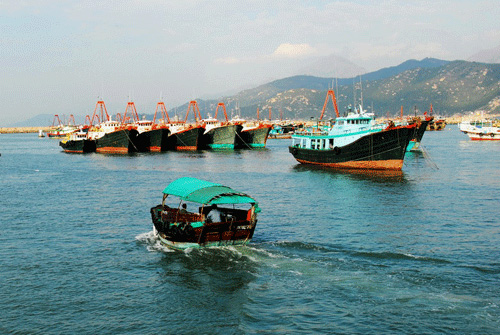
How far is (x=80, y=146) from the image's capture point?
382 ft

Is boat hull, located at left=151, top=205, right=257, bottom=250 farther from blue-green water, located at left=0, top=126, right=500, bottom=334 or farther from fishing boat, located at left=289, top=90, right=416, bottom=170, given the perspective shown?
fishing boat, located at left=289, top=90, right=416, bottom=170

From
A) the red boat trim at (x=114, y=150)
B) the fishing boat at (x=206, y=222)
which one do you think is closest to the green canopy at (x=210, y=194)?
the fishing boat at (x=206, y=222)

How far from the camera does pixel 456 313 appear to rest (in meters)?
17.9

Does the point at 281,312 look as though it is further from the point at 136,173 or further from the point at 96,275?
the point at 136,173

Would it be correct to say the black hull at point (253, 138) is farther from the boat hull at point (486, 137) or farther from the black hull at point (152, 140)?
the boat hull at point (486, 137)

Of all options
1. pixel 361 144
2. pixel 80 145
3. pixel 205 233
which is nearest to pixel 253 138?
pixel 80 145

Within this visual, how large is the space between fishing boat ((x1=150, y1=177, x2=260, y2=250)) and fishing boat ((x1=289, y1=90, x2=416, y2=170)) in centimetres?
3990

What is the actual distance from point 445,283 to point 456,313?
334cm

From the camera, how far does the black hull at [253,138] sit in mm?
124812

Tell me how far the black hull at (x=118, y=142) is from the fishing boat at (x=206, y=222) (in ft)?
290

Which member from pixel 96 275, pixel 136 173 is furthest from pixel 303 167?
pixel 96 275

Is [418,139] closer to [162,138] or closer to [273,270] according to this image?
[162,138]

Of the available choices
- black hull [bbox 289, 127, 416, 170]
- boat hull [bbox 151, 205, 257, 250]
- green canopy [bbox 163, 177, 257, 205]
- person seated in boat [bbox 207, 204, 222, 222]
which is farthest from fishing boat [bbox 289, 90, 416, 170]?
boat hull [bbox 151, 205, 257, 250]

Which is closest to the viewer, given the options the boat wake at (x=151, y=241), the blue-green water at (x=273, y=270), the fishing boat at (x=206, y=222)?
the blue-green water at (x=273, y=270)
